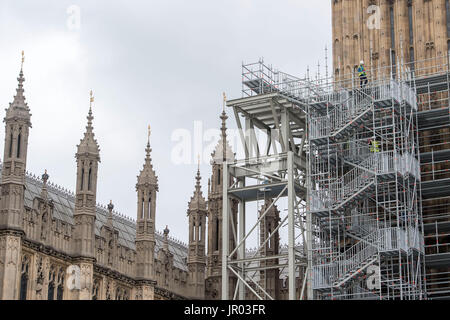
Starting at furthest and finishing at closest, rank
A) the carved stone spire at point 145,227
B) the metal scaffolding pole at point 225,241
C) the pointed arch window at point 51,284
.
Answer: the carved stone spire at point 145,227 → the metal scaffolding pole at point 225,241 → the pointed arch window at point 51,284

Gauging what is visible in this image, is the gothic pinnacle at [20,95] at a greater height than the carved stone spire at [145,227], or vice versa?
the gothic pinnacle at [20,95]

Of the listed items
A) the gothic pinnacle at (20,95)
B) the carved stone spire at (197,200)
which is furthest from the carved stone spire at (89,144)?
the carved stone spire at (197,200)

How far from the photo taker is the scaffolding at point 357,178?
49844mm

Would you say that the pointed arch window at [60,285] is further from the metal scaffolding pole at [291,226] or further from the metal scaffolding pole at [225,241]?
the metal scaffolding pole at [291,226]

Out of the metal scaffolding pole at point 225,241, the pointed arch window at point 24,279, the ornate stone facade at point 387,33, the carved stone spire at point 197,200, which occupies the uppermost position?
the ornate stone facade at point 387,33

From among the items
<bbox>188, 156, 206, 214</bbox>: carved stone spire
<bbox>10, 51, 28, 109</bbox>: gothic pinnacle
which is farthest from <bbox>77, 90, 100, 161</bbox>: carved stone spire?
<bbox>188, 156, 206, 214</bbox>: carved stone spire

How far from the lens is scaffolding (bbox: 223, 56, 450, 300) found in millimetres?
49844

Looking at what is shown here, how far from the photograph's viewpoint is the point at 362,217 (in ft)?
171

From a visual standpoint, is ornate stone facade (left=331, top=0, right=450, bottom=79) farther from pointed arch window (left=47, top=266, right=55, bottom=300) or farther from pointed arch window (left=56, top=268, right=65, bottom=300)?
pointed arch window (left=47, top=266, right=55, bottom=300)
